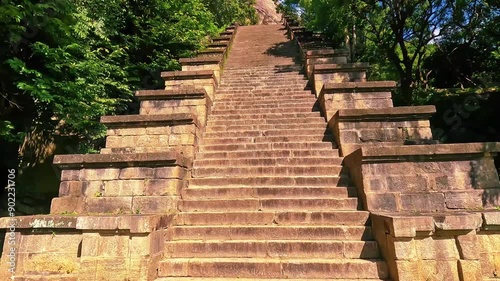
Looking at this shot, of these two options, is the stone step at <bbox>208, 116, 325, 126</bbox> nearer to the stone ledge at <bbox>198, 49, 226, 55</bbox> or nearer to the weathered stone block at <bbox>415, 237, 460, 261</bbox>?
the weathered stone block at <bbox>415, 237, 460, 261</bbox>

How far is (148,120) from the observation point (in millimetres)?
6973

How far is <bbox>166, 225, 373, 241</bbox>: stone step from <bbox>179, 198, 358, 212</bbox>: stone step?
472 millimetres

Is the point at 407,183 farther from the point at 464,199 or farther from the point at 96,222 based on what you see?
the point at 96,222

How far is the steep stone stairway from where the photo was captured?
428 cm

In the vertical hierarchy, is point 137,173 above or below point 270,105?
below

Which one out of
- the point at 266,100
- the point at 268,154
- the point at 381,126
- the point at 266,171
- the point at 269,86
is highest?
the point at 269,86

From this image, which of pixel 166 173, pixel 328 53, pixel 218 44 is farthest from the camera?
pixel 218 44

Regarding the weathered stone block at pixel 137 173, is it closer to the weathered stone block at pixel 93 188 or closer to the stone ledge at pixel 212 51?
the weathered stone block at pixel 93 188

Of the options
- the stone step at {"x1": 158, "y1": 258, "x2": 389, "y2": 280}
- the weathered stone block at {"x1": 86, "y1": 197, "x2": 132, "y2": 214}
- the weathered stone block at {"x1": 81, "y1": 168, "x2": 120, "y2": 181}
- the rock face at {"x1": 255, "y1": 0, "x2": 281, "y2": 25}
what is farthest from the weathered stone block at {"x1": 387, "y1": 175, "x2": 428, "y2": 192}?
the rock face at {"x1": 255, "y1": 0, "x2": 281, "y2": 25}

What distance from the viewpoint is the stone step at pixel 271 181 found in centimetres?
580

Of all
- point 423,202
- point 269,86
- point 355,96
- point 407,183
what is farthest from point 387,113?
point 269,86

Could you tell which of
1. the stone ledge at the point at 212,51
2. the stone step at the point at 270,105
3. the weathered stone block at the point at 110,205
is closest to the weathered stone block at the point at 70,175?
the weathered stone block at the point at 110,205

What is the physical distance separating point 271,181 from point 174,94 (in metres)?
3.90

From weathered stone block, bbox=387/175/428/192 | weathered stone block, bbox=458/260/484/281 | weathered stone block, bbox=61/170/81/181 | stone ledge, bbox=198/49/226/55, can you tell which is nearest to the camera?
weathered stone block, bbox=458/260/484/281
